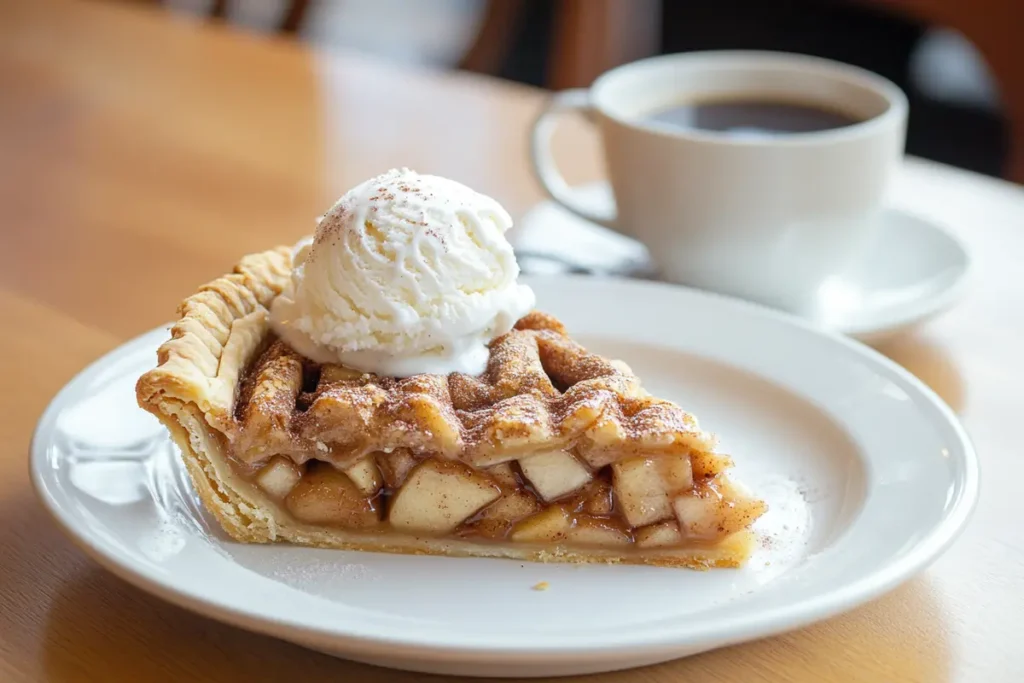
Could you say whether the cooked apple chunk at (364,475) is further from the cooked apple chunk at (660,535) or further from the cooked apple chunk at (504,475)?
the cooked apple chunk at (660,535)

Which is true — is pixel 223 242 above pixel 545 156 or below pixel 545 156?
below

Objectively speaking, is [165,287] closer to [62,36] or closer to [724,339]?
[724,339]

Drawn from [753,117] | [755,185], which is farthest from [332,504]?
[753,117]

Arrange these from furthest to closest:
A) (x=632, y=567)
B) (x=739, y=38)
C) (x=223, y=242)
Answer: (x=739, y=38) → (x=223, y=242) → (x=632, y=567)

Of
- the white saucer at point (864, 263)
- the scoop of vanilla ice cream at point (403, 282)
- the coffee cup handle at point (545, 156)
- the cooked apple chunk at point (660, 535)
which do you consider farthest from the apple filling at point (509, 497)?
the coffee cup handle at point (545, 156)

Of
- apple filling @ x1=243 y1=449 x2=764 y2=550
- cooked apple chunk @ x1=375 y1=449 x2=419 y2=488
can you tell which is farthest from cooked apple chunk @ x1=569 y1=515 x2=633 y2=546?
cooked apple chunk @ x1=375 y1=449 x2=419 y2=488

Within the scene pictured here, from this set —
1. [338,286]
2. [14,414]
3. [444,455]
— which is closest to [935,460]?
[444,455]

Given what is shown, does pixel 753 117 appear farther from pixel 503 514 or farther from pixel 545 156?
pixel 503 514
